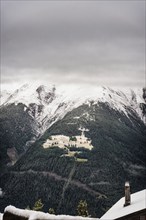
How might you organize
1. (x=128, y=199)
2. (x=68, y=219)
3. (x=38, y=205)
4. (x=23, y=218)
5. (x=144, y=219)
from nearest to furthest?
(x=68, y=219) < (x=23, y=218) < (x=144, y=219) < (x=128, y=199) < (x=38, y=205)

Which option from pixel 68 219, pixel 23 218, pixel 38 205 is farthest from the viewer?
pixel 38 205

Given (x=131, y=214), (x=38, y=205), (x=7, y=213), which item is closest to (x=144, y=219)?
(x=131, y=214)

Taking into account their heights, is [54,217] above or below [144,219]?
above

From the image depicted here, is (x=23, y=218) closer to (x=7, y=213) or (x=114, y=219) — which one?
(x=7, y=213)

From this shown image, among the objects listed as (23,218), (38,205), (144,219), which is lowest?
(38,205)

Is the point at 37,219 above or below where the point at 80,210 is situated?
above

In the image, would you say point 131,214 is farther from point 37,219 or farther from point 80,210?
point 80,210

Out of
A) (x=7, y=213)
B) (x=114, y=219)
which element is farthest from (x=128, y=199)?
(x=7, y=213)

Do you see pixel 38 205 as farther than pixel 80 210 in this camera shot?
Yes

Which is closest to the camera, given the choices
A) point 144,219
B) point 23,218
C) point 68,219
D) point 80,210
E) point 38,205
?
point 68,219
